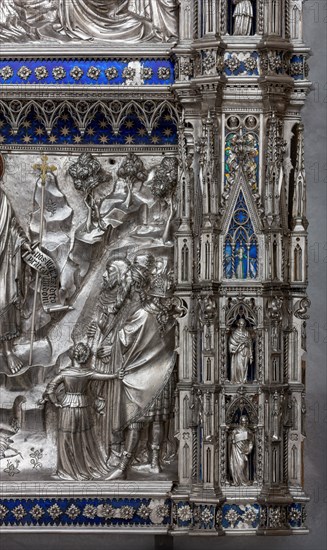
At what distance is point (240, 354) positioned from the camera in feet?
46.7

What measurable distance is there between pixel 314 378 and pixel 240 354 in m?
1.65

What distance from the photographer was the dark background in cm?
1546

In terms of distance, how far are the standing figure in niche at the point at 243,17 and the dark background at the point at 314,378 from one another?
4.85 feet

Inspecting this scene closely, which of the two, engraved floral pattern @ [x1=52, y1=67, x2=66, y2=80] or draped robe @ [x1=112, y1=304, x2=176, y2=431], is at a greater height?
engraved floral pattern @ [x1=52, y1=67, x2=66, y2=80]

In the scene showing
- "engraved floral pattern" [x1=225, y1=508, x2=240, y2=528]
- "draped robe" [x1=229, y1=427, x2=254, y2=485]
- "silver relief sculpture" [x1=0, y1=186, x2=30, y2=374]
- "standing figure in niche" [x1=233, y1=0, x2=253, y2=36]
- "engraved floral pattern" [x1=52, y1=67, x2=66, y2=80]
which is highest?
"standing figure in niche" [x1=233, y1=0, x2=253, y2=36]

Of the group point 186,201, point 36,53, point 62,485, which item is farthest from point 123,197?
point 62,485

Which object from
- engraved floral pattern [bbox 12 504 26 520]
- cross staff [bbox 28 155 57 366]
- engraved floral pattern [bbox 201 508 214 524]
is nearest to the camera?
engraved floral pattern [bbox 201 508 214 524]

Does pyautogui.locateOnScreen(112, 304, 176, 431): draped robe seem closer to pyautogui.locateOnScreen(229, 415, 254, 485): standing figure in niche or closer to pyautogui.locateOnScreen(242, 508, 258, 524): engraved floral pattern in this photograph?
pyautogui.locateOnScreen(229, 415, 254, 485): standing figure in niche

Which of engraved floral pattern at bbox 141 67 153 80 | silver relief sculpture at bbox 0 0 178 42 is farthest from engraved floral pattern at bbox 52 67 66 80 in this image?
engraved floral pattern at bbox 141 67 153 80

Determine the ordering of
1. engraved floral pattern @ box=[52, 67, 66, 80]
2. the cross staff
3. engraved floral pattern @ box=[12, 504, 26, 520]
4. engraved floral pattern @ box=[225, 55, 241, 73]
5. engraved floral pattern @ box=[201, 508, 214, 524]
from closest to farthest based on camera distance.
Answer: engraved floral pattern @ box=[201, 508, 214, 524] < engraved floral pattern @ box=[225, 55, 241, 73] < engraved floral pattern @ box=[12, 504, 26, 520] < engraved floral pattern @ box=[52, 67, 66, 80] < the cross staff

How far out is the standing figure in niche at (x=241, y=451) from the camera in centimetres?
1420

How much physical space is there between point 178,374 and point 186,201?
1665mm

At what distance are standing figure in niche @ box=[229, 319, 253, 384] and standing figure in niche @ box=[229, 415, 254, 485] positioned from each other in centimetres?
39

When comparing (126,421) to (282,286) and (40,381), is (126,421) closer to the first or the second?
(40,381)
